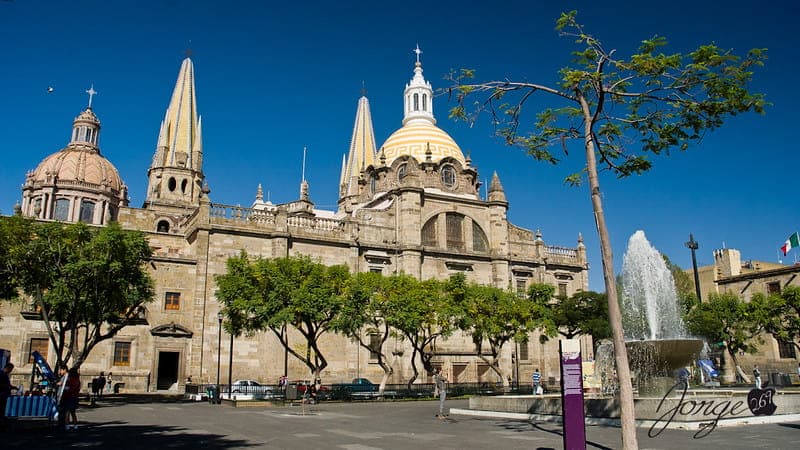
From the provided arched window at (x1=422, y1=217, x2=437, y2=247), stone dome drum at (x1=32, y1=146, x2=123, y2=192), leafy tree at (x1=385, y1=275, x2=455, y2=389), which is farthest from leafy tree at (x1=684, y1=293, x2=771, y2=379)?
stone dome drum at (x1=32, y1=146, x2=123, y2=192)

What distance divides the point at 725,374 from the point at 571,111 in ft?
159

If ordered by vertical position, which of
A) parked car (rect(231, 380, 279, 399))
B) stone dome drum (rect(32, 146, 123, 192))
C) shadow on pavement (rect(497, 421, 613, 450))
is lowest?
shadow on pavement (rect(497, 421, 613, 450))

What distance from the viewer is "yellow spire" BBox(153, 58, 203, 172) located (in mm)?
63094

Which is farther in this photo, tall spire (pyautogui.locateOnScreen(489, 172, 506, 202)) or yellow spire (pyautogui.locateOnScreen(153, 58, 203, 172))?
yellow spire (pyautogui.locateOnScreen(153, 58, 203, 172))

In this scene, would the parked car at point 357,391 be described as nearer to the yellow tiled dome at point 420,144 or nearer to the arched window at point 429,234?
the arched window at point 429,234

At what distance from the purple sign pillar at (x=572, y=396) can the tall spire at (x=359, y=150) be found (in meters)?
56.6

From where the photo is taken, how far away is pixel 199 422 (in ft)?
61.3

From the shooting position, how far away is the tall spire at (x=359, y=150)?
69.7 meters

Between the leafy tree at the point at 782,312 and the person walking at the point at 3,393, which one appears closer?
the person walking at the point at 3,393

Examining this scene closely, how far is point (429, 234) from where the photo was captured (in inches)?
1859

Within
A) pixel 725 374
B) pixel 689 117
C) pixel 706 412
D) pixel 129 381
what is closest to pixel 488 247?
pixel 725 374

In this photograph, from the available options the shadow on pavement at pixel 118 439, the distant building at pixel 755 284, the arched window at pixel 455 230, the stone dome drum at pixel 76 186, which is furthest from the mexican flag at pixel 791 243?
the stone dome drum at pixel 76 186

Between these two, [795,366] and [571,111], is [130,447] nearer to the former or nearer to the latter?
[571,111]

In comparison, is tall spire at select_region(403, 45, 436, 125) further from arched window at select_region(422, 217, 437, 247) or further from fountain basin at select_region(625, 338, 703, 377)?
fountain basin at select_region(625, 338, 703, 377)
